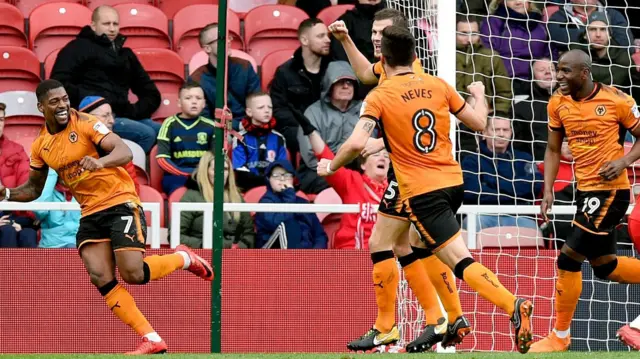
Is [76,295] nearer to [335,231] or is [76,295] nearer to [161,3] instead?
[335,231]

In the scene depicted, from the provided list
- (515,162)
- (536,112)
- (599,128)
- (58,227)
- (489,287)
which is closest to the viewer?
(489,287)

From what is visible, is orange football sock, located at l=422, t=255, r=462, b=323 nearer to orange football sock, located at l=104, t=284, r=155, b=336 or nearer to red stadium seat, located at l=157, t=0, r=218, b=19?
orange football sock, located at l=104, t=284, r=155, b=336

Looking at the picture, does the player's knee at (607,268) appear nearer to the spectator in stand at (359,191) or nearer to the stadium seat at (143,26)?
the spectator in stand at (359,191)

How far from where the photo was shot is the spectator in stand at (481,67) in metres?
11.7

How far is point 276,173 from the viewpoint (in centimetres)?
1148

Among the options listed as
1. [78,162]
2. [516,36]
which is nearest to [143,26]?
[516,36]

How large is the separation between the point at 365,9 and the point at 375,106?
5.17 metres

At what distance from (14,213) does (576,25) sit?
5.82m

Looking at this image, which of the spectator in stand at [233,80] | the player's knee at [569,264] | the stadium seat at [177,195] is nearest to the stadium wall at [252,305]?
the stadium seat at [177,195]

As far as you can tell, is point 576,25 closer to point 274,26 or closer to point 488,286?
point 274,26

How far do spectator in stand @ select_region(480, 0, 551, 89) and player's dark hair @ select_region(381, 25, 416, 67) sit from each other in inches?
176

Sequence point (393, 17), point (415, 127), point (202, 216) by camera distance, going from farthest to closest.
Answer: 1. point (202, 216)
2. point (393, 17)
3. point (415, 127)

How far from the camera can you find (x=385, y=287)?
8734mm

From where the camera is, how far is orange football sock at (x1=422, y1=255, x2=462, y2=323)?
855 centimetres
